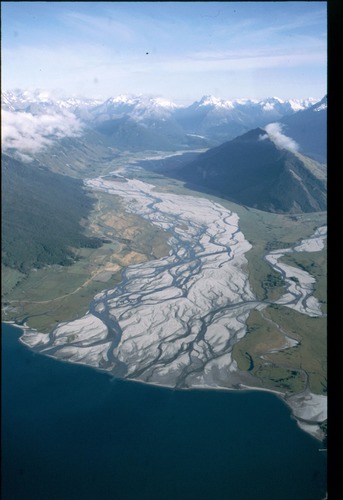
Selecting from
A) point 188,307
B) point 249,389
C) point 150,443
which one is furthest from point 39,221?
point 150,443

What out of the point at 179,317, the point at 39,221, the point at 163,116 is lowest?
the point at 179,317

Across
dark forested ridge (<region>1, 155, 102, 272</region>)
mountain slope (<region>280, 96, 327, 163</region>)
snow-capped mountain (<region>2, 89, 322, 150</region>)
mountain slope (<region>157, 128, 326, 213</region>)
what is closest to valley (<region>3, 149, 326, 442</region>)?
dark forested ridge (<region>1, 155, 102, 272</region>)

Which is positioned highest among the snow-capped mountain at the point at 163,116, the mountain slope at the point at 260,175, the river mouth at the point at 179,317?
the snow-capped mountain at the point at 163,116

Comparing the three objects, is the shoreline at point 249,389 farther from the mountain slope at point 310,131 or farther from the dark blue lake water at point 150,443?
the mountain slope at point 310,131

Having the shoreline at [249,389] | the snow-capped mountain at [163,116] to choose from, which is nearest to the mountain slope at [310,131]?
the snow-capped mountain at [163,116]

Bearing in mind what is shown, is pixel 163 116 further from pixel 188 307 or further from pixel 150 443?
pixel 150 443

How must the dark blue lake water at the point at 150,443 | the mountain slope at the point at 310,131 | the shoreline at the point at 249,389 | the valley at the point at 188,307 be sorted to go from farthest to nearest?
1. the mountain slope at the point at 310,131
2. the valley at the point at 188,307
3. the shoreline at the point at 249,389
4. the dark blue lake water at the point at 150,443
